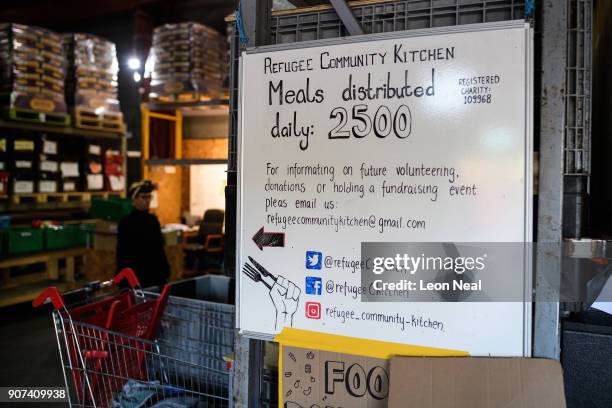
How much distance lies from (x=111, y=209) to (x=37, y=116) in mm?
1507

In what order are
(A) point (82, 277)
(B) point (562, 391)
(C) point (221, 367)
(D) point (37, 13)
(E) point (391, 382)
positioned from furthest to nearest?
(D) point (37, 13), (A) point (82, 277), (C) point (221, 367), (E) point (391, 382), (B) point (562, 391)

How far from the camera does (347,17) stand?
1.90 meters

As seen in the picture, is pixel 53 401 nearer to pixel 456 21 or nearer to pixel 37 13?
pixel 456 21

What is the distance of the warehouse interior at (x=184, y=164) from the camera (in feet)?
5.70

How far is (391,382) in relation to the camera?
179 cm

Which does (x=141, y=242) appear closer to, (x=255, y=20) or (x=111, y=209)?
(x=111, y=209)

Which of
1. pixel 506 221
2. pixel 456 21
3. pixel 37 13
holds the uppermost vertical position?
pixel 37 13

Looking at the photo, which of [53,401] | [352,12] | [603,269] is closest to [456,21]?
[352,12]

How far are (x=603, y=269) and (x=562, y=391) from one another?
1.81 feet

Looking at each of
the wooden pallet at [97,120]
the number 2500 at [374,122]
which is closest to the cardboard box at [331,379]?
the number 2500 at [374,122]

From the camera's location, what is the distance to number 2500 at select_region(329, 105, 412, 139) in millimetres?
1803

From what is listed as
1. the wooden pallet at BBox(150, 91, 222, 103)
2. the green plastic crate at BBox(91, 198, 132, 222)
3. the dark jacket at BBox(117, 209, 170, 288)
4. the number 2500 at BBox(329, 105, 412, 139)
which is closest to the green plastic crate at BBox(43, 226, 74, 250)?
the green plastic crate at BBox(91, 198, 132, 222)

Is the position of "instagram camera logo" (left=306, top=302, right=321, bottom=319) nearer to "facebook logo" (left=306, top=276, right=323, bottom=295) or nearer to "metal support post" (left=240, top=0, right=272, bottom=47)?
"facebook logo" (left=306, top=276, right=323, bottom=295)

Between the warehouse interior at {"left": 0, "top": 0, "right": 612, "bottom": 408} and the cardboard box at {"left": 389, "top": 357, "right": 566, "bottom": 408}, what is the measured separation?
10 cm
